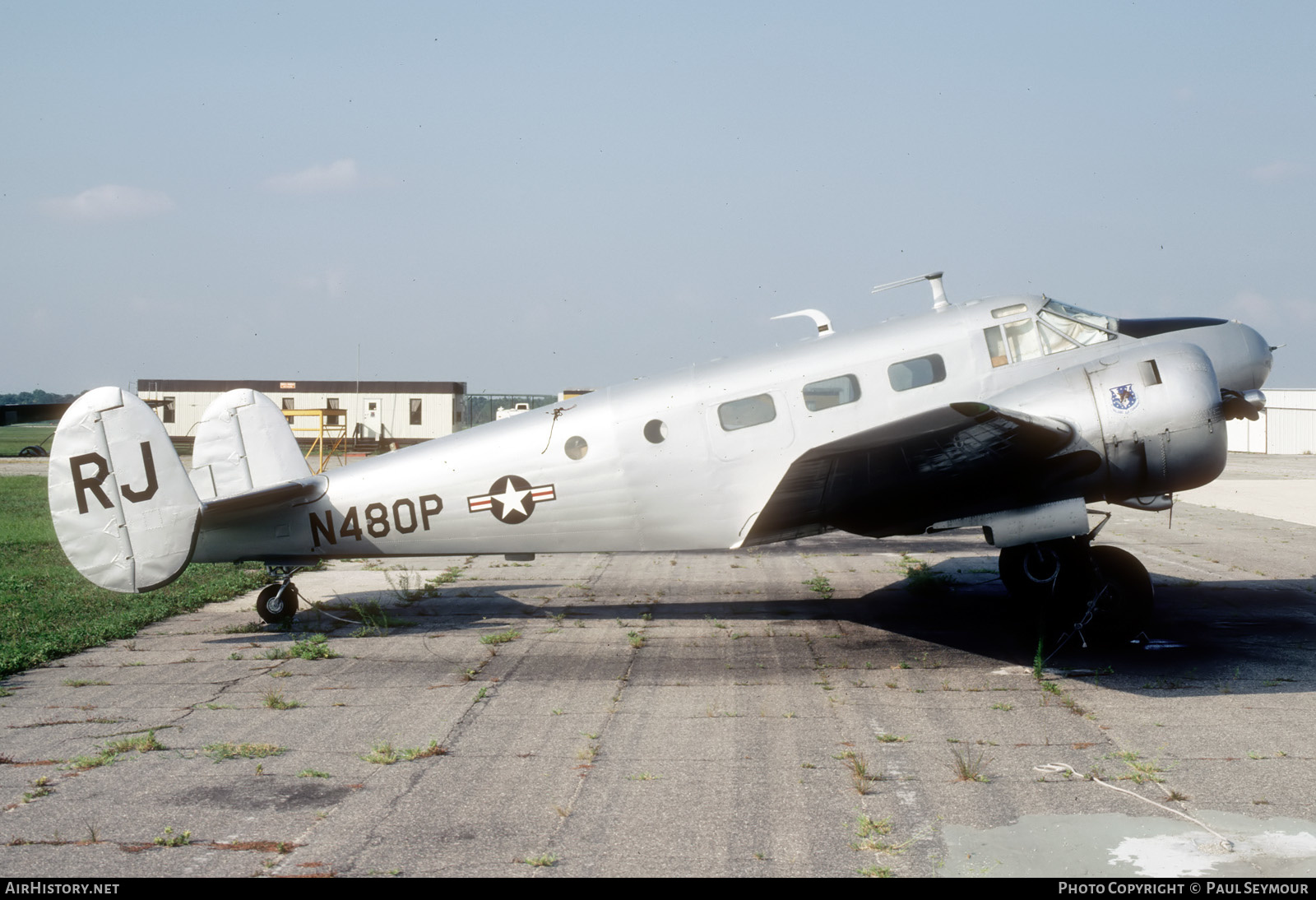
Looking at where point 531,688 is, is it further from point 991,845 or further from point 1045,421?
point 1045,421

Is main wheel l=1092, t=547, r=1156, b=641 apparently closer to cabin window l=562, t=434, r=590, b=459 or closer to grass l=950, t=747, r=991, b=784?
grass l=950, t=747, r=991, b=784

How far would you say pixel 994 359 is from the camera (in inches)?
394

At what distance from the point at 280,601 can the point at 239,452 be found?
2097 millimetres

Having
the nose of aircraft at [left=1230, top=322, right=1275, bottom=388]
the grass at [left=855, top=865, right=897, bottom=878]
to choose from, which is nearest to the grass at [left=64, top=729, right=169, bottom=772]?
the grass at [left=855, top=865, right=897, bottom=878]

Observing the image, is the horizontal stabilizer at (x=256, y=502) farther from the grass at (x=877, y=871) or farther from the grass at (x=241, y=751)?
the grass at (x=877, y=871)

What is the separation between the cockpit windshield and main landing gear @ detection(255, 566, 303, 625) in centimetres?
818

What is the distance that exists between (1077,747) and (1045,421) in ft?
11.1

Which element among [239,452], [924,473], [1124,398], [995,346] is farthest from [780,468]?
[239,452]

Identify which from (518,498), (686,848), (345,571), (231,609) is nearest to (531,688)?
(518,498)

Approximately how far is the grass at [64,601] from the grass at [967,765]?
8578 millimetres

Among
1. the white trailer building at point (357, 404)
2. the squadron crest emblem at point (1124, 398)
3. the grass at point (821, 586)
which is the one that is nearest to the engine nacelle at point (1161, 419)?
the squadron crest emblem at point (1124, 398)

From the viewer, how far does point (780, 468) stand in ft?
33.0

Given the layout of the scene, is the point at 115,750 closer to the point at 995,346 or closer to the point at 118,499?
the point at 118,499

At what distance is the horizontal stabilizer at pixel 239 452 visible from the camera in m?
11.9
